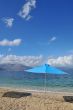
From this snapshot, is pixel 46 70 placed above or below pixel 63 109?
above

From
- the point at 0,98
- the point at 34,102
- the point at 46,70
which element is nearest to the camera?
the point at 34,102

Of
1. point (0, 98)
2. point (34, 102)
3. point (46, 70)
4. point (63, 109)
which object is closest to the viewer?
point (63, 109)

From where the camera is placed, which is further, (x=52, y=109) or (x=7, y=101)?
(x=7, y=101)

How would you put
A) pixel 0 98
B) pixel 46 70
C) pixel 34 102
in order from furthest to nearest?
pixel 46 70 < pixel 0 98 < pixel 34 102

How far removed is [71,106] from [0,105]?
11.2 ft

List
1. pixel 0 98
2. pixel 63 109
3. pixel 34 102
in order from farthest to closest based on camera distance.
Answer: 1. pixel 0 98
2. pixel 34 102
3. pixel 63 109

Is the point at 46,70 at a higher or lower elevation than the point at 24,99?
higher

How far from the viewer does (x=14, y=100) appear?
15.1 metres

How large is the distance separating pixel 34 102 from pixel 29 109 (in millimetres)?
939

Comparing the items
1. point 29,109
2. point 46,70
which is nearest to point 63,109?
point 29,109

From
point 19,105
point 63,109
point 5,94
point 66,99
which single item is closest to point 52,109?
point 63,109

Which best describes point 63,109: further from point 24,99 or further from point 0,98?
point 0,98

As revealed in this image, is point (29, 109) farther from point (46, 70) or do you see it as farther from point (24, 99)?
point (46, 70)

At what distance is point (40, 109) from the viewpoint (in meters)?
13.8
